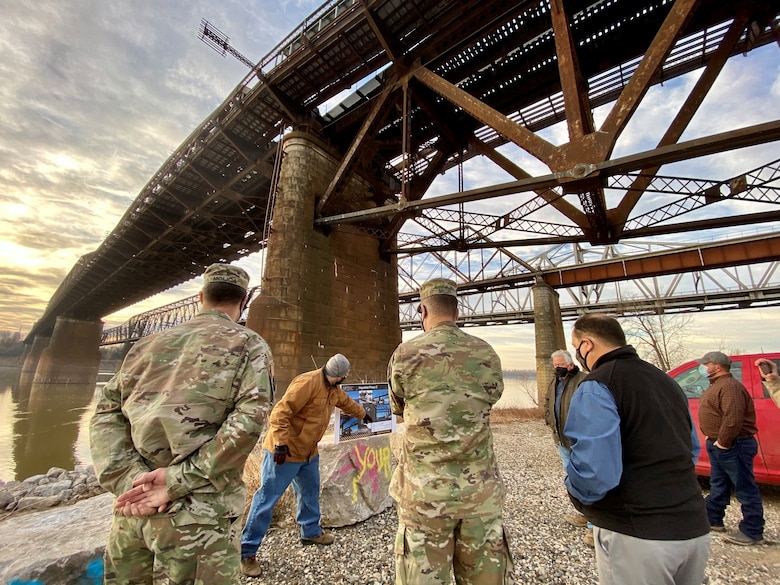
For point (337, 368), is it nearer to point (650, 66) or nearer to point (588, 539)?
point (588, 539)

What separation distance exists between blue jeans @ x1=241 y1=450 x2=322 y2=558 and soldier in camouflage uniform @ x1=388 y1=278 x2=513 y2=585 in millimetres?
1571

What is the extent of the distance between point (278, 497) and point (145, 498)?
6.14ft

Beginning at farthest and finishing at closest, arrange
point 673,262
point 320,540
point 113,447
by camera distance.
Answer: point 673,262 → point 320,540 → point 113,447

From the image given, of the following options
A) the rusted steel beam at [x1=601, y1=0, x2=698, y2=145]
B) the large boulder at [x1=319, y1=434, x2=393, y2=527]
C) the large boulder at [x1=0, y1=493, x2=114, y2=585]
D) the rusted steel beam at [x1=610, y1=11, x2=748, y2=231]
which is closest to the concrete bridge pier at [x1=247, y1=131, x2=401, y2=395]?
the large boulder at [x1=319, y1=434, x2=393, y2=527]

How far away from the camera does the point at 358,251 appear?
9.36 metres

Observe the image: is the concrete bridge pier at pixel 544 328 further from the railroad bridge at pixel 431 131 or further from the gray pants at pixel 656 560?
the gray pants at pixel 656 560

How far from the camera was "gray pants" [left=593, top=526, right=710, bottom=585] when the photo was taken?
1.42 meters

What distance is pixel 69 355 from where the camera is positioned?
4322 cm

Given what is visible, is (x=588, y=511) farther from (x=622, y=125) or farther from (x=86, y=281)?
(x=86, y=281)

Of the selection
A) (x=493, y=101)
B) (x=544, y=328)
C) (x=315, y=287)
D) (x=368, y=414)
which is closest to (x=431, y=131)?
(x=493, y=101)

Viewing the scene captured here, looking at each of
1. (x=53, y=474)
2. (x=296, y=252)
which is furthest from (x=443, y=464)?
(x=53, y=474)

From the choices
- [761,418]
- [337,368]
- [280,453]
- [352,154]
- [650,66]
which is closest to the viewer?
[280,453]

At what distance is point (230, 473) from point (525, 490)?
4739 millimetres

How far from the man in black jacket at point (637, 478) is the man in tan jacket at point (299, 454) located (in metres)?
2.16
